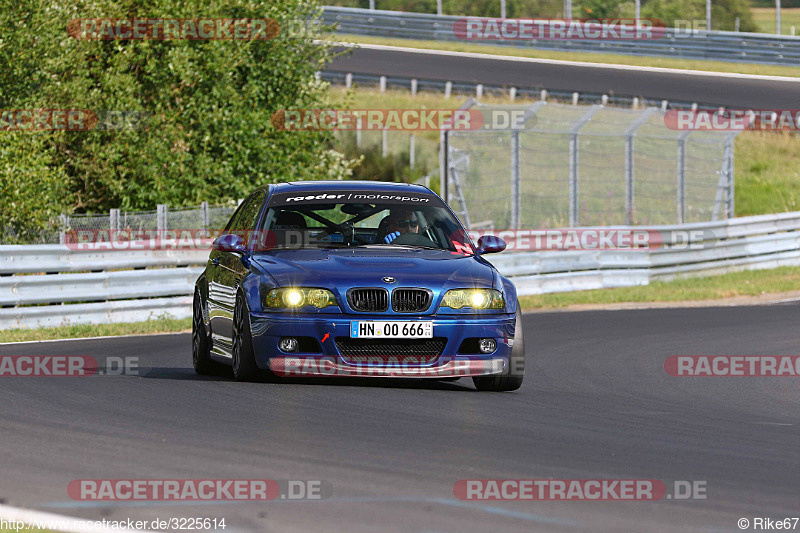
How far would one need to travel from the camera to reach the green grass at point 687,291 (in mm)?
22156

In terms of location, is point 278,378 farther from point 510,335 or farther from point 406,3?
point 406,3

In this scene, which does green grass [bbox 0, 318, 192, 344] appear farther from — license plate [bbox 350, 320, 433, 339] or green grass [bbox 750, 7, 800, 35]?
green grass [bbox 750, 7, 800, 35]

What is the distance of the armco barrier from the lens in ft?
53.3

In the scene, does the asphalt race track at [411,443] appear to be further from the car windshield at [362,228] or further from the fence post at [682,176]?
the fence post at [682,176]

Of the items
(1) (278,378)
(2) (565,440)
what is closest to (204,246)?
(1) (278,378)

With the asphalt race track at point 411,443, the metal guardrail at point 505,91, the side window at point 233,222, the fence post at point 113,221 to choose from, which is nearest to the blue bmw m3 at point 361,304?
the asphalt race track at point 411,443

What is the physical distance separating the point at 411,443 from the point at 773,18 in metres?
82.5

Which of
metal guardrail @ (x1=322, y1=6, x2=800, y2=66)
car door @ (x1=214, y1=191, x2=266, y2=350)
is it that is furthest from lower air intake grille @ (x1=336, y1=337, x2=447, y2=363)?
metal guardrail @ (x1=322, y1=6, x2=800, y2=66)

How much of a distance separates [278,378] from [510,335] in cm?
178

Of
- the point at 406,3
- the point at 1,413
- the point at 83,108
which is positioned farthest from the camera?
the point at 406,3

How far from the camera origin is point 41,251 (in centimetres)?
1661

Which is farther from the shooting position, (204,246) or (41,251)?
(204,246)

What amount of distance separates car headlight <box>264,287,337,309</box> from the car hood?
4 centimetres

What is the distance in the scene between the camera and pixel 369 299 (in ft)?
32.4
